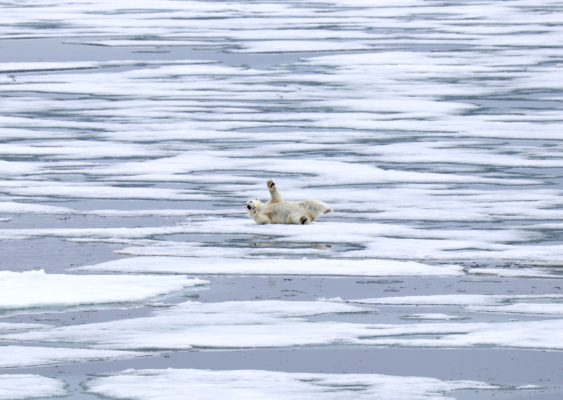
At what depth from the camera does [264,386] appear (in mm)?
5625

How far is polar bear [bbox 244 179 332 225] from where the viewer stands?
359 inches

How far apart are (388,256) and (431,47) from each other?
12093 mm

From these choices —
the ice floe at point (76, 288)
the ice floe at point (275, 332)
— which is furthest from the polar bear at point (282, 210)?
the ice floe at point (275, 332)

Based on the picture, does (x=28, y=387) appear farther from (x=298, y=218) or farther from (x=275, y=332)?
(x=298, y=218)

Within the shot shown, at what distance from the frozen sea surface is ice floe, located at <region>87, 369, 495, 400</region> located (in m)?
0.02

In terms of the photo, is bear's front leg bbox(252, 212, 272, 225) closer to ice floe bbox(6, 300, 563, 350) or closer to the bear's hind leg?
the bear's hind leg

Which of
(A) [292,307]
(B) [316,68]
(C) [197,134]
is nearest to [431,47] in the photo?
(B) [316,68]

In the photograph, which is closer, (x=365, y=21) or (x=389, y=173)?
(x=389, y=173)

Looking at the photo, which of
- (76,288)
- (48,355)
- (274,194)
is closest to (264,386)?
(48,355)

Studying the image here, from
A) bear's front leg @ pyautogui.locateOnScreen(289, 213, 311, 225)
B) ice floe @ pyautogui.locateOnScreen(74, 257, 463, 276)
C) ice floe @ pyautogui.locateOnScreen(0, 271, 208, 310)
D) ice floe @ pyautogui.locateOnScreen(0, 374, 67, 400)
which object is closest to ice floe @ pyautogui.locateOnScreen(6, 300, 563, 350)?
ice floe @ pyautogui.locateOnScreen(0, 271, 208, 310)

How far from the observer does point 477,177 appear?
10812 millimetres

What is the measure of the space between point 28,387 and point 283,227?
3.62 metres

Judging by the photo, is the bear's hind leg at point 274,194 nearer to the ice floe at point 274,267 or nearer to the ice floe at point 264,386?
the ice floe at point 274,267

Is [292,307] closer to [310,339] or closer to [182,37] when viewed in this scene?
[310,339]
